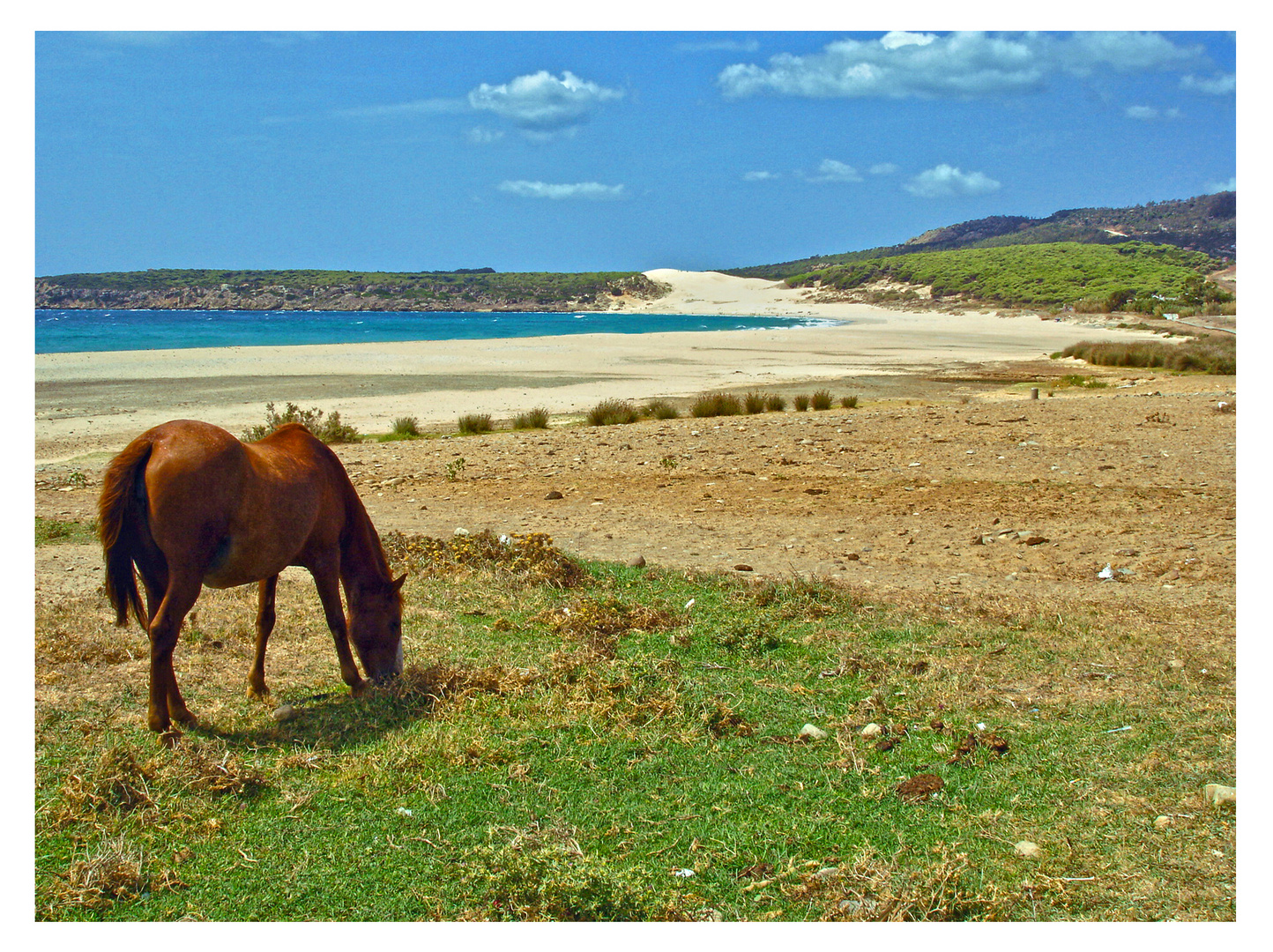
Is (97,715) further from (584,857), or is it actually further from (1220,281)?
(1220,281)

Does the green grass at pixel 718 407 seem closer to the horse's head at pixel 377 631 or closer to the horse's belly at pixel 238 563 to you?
the horse's head at pixel 377 631

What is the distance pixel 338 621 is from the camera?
5180mm

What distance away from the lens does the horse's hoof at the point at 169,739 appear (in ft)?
14.6

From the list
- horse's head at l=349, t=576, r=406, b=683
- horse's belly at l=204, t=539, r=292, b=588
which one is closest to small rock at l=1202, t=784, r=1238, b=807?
horse's head at l=349, t=576, r=406, b=683

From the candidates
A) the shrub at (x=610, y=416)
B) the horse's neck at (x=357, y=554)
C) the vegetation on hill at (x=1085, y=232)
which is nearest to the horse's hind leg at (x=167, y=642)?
the horse's neck at (x=357, y=554)

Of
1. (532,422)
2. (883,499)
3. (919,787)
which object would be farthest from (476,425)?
(919,787)

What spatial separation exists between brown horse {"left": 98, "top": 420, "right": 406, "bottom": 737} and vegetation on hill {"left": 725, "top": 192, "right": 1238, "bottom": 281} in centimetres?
11388

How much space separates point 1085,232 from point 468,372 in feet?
470

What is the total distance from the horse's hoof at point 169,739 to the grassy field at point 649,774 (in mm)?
55

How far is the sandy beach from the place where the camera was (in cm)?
2117

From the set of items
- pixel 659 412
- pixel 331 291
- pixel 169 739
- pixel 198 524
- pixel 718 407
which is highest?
pixel 331 291

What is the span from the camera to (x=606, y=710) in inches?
198

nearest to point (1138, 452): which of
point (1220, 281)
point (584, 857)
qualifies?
point (584, 857)

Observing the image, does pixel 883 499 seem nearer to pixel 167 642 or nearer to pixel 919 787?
pixel 919 787
